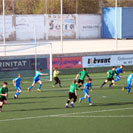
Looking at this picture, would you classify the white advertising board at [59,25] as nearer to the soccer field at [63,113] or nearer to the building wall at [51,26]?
the building wall at [51,26]

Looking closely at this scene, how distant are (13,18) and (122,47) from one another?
48.2ft

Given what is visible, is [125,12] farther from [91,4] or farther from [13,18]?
[13,18]

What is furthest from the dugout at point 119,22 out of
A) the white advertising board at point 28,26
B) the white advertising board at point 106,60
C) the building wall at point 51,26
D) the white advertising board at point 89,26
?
the white advertising board at point 106,60

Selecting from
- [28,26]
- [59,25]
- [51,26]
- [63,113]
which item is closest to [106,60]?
[63,113]

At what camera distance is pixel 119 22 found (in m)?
57.9

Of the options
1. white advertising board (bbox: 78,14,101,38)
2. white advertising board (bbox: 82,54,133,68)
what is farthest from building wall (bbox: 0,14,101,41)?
white advertising board (bbox: 82,54,133,68)

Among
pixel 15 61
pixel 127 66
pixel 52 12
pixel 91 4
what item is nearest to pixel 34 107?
pixel 15 61

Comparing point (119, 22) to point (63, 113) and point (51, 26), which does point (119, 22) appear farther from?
point (63, 113)

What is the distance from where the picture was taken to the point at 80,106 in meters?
23.5

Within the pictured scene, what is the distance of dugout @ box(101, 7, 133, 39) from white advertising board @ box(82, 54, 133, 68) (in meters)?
19.1

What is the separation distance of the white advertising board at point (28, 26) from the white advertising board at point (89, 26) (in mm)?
5841

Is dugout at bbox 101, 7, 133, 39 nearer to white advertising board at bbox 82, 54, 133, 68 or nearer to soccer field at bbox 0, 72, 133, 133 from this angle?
white advertising board at bbox 82, 54, 133, 68

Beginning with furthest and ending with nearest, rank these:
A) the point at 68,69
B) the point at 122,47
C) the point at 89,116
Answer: the point at 122,47 < the point at 68,69 < the point at 89,116

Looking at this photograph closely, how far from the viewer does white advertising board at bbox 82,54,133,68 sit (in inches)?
1484
